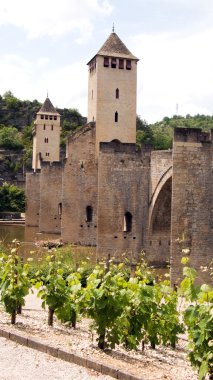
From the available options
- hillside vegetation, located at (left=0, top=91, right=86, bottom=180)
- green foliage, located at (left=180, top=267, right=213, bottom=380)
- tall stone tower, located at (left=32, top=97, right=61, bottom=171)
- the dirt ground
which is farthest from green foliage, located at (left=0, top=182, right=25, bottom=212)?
green foliage, located at (left=180, top=267, right=213, bottom=380)

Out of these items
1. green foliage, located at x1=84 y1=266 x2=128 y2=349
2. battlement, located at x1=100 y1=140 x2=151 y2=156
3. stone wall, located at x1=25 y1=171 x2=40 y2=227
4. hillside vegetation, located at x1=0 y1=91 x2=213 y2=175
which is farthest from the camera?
hillside vegetation, located at x1=0 y1=91 x2=213 y2=175

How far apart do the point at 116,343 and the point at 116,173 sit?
1822 centimetres

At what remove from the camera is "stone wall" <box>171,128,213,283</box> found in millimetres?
17656

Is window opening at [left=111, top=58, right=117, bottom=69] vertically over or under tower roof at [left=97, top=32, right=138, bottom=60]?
under

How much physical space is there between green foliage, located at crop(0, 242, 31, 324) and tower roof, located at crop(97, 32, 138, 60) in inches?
1034

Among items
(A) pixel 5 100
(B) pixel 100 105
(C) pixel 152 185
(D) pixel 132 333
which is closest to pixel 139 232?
(C) pixel 152 185

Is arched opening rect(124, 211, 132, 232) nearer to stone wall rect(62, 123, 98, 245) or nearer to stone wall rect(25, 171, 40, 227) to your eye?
stone wall rect(62, 123, 98, 245)

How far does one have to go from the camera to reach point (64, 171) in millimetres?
35094

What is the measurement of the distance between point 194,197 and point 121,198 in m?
9.57

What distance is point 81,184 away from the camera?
34500 millimetres

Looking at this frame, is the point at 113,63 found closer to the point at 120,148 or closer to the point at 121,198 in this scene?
the point at 120,148

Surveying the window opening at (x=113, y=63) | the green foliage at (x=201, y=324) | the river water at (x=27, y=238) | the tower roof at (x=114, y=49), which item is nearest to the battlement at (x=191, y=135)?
the green foliage at (x=201, y=324)

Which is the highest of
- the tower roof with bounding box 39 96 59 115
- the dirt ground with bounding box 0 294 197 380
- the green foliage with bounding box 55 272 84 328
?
the tower roof with bounding box 39 96 59 115

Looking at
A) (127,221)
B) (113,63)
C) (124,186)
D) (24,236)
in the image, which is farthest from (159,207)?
(24,236)
